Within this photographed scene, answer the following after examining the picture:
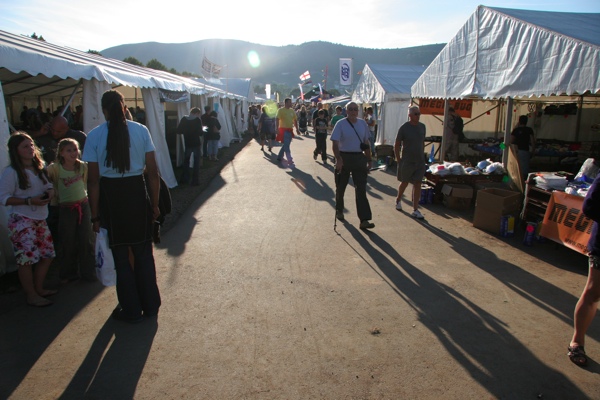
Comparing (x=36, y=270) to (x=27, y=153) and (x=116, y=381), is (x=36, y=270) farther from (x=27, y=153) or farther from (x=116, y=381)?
(x=116, y=381)

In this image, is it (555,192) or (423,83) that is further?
(423,83)

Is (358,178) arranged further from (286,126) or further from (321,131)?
(321,131)

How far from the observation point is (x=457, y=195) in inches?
319

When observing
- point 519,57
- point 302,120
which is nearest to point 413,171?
point 519,57

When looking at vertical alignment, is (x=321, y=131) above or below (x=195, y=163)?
above

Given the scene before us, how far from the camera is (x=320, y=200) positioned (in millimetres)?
8719

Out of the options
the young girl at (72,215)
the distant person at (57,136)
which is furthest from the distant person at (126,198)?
the distant person at (57,136)

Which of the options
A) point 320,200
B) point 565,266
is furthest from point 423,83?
point 565,266

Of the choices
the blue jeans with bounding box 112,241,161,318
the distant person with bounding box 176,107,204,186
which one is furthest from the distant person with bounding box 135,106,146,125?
the blue jeans with bounding box 112,241,161,318

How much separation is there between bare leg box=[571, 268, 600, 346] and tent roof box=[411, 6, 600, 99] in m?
4.11

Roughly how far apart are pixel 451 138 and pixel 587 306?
936cm

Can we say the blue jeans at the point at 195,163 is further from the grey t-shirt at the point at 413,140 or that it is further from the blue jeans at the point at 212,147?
the grey t-shirt at the point at 413,140

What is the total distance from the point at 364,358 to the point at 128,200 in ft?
7.81

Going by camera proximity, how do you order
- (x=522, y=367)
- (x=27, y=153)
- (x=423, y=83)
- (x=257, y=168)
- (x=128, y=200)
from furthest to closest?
(x=257, y=168)
(x=423, y=83)
(x=27, y=153)
(x=128, y=200)
(x=522, y=367)
